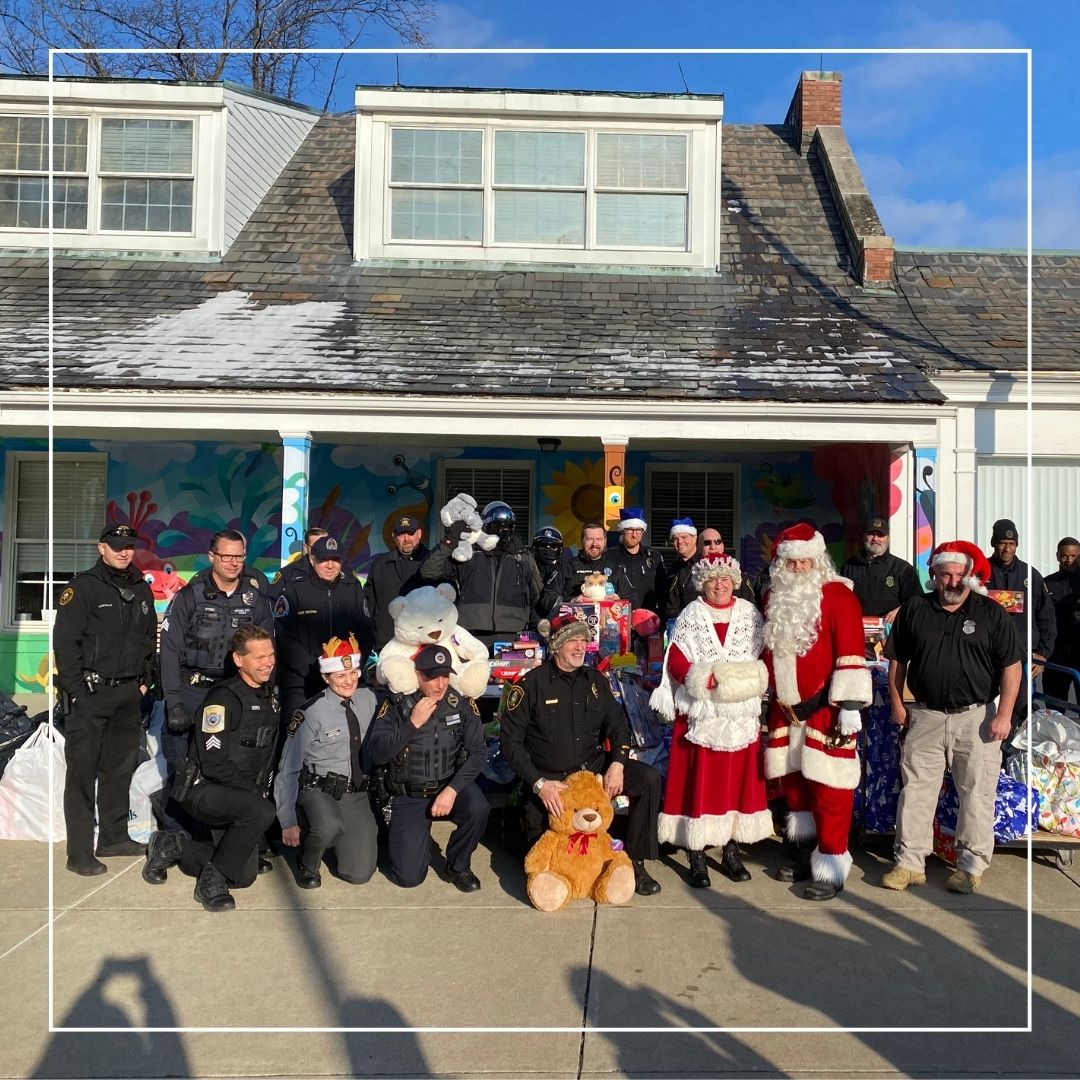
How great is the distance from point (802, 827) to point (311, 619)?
10.1 feet

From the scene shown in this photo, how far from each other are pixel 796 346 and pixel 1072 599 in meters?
3.13

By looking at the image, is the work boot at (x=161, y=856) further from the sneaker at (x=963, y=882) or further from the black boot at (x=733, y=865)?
the sneaker at (x=963, y=882)

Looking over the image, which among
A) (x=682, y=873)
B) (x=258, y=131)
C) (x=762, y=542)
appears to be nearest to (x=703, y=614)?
(x=682, y=873)

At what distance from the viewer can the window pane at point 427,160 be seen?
1109 cm

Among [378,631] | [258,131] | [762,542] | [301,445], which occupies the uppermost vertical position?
[258,131]

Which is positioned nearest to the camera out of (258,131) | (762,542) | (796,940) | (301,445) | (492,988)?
(492,988)

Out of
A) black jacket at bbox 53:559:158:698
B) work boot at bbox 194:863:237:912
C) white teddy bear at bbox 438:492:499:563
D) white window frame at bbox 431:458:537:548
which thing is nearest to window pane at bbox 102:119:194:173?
white window frame at bbox 431:458:537:548

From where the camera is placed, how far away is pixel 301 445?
8.70 m

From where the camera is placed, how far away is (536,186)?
11.1 meters

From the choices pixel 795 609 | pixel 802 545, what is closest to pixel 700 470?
pixel 802 545

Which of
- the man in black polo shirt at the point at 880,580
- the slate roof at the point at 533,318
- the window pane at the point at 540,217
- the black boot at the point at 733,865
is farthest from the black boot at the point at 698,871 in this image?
the window pane at the point at 540,217

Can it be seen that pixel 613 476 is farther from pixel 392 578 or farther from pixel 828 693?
pixel 828 693

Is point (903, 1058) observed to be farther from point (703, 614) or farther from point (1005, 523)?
point (1005, 523)

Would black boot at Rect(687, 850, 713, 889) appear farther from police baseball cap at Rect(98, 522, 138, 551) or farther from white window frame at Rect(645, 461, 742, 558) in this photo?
white window frame at Rect(645, 461, 742, 558)
